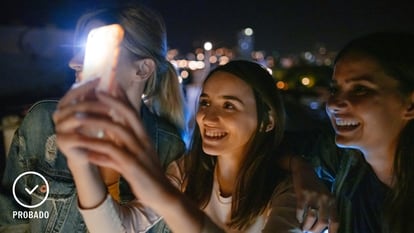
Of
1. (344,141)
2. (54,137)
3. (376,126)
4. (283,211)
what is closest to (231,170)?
(283,211)

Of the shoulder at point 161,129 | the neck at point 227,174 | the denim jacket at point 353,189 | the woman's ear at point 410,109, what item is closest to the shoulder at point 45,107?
the shoulder at point 161,129

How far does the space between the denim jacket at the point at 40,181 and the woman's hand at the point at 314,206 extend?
20.5 inches

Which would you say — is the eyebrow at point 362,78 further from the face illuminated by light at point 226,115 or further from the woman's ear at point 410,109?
the face illuminated by light at point 226,115

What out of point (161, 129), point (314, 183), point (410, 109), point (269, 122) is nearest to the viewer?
point (314, 183)

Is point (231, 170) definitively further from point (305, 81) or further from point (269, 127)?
point (305, 81)

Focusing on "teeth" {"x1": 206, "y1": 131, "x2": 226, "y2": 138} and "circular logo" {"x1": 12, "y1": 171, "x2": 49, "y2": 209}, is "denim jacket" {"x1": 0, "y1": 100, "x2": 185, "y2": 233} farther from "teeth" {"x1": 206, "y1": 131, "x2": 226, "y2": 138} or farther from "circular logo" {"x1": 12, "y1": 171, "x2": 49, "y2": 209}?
"teeth" {"x1": 206, "y1": 131, "x2": 226, "y2": 138}

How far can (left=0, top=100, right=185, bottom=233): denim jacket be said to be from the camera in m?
1.46

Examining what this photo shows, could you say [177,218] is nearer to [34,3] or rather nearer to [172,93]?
[172,93]

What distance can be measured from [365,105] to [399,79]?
0.17 metres

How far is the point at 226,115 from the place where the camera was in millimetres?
1438

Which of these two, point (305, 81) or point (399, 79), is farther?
point (305, 81)

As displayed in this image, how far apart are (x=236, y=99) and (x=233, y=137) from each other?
0.43 feet

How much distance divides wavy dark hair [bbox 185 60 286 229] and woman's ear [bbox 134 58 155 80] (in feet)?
0.70

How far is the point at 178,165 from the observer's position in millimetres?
1616
